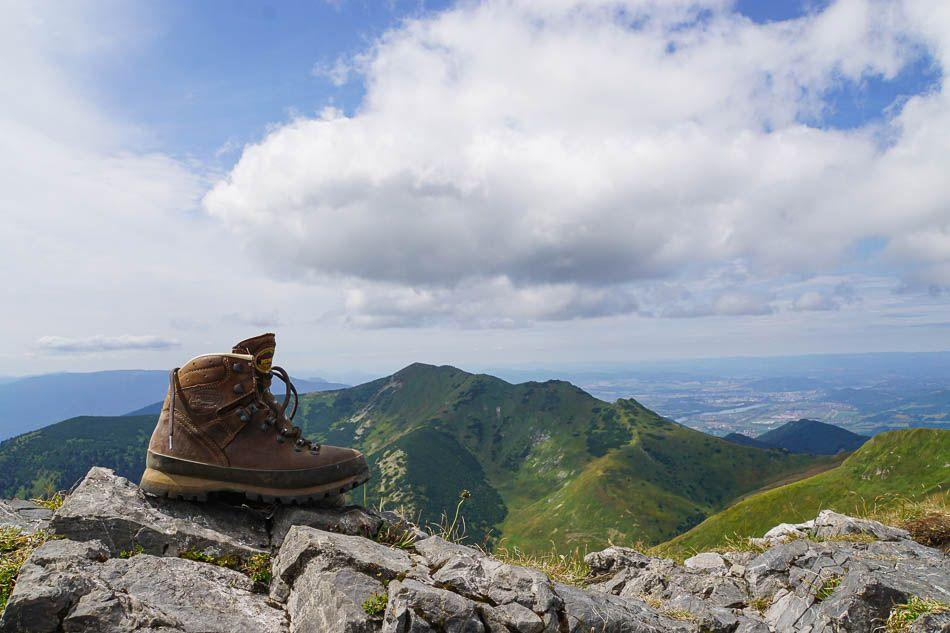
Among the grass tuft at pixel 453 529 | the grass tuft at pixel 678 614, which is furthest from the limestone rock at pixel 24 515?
the grass tuft at pixel 678 614

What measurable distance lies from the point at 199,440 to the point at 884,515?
14.4m

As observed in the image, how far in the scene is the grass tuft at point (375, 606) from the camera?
4.70 metres

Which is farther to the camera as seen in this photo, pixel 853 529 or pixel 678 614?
pixel 853 529

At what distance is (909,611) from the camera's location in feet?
20.7

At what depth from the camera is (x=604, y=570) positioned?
381 inches

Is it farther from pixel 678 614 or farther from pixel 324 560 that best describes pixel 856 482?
pixel 324 560

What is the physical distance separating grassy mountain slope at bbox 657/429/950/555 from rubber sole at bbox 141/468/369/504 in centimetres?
12688

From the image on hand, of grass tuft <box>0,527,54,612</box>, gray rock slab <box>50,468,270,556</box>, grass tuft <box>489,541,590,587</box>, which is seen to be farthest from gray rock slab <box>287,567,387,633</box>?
grass tuft <box>489,541,590,587</box>

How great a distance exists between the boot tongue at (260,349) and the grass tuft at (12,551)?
112 inches

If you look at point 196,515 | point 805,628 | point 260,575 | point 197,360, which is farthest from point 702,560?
point 197,360

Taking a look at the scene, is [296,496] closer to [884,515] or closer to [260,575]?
[260,575]

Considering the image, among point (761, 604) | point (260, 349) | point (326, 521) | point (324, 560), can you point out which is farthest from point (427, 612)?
point (761, 604)

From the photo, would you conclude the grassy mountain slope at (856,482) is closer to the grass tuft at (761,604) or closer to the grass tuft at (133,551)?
the grass tuft at (761,604)

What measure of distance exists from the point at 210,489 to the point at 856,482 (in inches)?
6666
